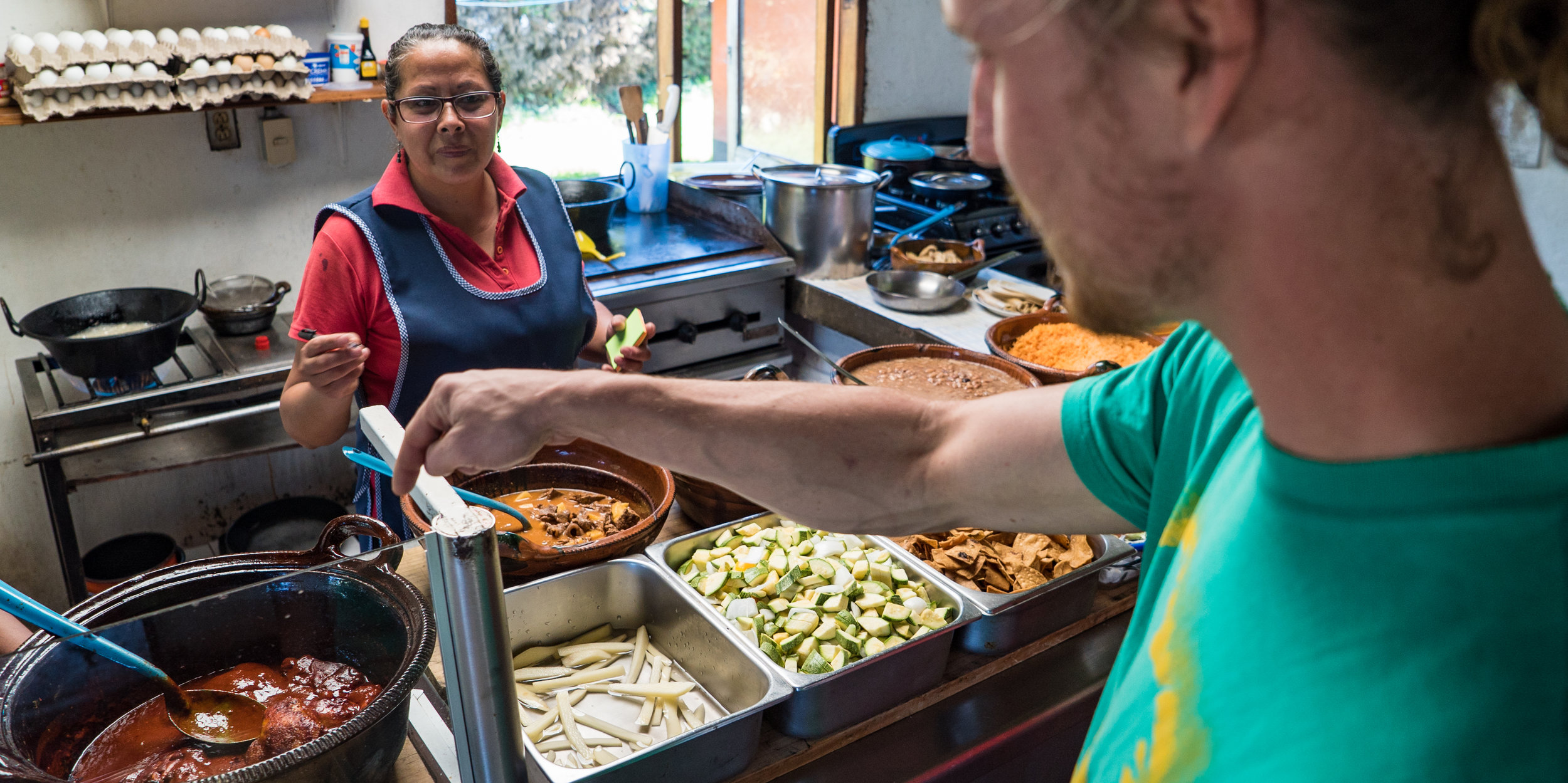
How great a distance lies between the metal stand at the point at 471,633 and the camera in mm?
903

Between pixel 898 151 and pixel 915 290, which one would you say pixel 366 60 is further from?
pixel 898 151

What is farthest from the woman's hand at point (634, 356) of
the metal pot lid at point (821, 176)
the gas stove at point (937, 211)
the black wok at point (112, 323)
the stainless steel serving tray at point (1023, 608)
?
the gas stove at point (937, 211)

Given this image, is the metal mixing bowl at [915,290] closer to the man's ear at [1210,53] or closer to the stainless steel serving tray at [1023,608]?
the stainless steel serving tray at [1023,608]

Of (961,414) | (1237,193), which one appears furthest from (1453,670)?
(961,414)

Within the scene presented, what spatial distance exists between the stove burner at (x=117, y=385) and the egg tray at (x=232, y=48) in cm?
93

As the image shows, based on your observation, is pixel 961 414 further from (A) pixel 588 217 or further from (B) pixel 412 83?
(A) pixel 588 217

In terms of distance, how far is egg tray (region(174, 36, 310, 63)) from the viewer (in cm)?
292

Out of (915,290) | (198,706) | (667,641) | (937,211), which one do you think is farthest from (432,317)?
(937,211)

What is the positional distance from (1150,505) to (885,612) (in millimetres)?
649

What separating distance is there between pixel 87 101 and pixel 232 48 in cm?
41

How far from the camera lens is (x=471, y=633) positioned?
3.07 feet

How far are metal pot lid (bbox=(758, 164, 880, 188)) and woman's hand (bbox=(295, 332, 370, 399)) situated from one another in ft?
6.39

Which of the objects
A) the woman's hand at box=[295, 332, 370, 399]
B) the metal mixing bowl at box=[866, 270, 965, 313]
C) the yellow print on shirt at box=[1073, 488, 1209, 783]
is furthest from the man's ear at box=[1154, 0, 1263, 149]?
the metal mixing bowl at box=[866, 270, 965, 313]

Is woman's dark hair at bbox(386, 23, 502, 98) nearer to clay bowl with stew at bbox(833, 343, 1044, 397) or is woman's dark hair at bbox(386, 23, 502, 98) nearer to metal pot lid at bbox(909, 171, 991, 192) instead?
clay bowl with stew at bbox(833, 343, 1044, 397)
